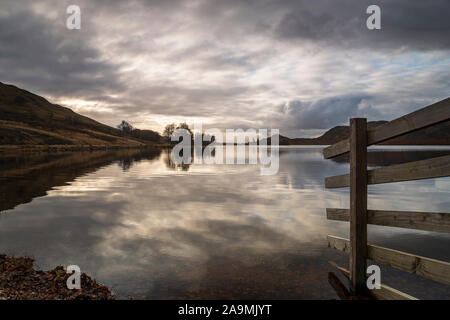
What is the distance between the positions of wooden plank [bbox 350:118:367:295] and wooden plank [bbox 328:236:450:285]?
32 centimetres

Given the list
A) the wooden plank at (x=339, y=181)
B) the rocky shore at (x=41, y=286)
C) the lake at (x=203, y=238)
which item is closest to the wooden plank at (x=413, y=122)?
the wooden plank at (x=339, y=181)

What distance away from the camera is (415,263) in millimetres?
5805

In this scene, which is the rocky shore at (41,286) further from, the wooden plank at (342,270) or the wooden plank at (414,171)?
the wooden plank at (414,171)

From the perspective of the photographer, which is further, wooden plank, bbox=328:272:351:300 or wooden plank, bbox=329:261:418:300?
wooden plank, bbox=328:272:351:300

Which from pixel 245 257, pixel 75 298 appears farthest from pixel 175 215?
pixel 75 298

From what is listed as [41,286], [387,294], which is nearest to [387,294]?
[387,294]

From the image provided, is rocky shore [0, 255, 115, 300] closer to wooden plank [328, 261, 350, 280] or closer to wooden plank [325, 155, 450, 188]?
wooden plank [328, 261, 350, 280]

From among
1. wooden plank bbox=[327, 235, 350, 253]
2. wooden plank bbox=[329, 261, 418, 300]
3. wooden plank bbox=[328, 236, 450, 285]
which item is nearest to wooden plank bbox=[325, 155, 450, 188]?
wooden plank bbox=[328, 236, 450, 285]

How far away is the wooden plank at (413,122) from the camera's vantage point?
4953 mm

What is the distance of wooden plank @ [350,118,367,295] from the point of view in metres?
6.52
